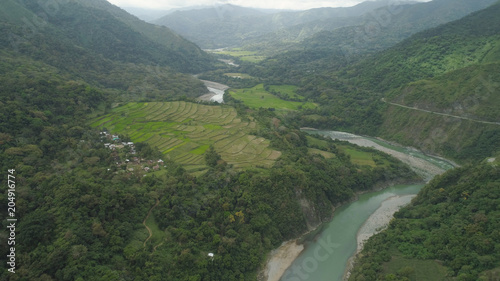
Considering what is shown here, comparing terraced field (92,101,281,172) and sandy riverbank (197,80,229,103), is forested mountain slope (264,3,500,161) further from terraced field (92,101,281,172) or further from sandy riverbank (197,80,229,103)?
sandy riverbank (197,80,229,103)

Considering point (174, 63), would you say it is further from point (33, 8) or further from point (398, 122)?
point (398, 122)

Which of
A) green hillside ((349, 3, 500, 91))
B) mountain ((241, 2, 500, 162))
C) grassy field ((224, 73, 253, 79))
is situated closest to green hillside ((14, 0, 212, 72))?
grassy field ((224, 73, 253, 79))

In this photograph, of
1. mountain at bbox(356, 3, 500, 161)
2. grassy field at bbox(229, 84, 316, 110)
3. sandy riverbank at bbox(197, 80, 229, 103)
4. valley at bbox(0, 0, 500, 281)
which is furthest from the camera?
sandy riverbank at bbox(197, 80, 229, 103)

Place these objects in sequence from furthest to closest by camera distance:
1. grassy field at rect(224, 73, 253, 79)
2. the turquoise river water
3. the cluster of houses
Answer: grassy field at rect(224, 73, 253, 79), the cluster of houses, the turquoise river water

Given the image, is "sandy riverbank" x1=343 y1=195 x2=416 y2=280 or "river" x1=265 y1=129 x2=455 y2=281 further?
"sandy riverbank" x1=343 y1=195 x2=416 y2=280

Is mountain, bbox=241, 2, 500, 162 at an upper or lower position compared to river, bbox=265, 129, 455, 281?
upper

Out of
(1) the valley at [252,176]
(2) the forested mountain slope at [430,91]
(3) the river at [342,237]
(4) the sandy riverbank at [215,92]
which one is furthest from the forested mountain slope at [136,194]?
(4) the sandy riverbank at [215,92]

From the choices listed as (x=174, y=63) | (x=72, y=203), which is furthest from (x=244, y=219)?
(x=174, y=63)

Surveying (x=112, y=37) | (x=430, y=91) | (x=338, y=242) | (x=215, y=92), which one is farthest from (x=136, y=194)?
(x=112, y=37)

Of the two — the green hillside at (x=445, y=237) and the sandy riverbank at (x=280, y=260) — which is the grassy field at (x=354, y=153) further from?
the sandy riverbank at (x=280, y=260)
